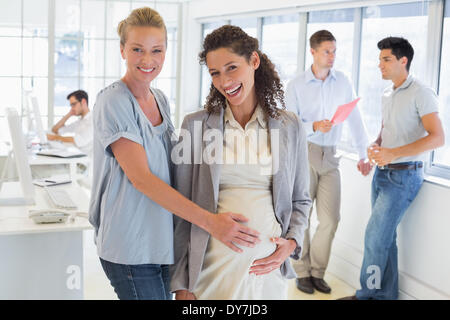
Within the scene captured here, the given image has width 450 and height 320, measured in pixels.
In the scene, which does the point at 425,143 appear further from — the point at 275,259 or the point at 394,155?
the point at 275,259

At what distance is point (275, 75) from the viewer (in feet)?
5.93

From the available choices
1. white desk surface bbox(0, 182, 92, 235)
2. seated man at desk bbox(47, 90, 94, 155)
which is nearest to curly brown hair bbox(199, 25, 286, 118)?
white desk surface bbox(0, 182, 92, 235)

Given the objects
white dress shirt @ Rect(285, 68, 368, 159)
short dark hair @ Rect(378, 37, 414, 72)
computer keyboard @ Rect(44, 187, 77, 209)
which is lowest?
computer keyboard @ Rect(44, 187, 77, 209)

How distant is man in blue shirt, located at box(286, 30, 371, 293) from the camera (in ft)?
12.6

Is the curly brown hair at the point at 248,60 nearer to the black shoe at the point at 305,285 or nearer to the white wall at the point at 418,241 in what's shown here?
the white wall at the point at 418,241

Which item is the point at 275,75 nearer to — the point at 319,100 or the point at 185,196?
the point at 185,196

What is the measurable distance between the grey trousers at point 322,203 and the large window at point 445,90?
676mm

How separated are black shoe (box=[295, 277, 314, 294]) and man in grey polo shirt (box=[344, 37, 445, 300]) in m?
0.37

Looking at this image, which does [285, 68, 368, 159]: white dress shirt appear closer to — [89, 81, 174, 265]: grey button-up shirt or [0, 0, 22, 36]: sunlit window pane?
[89, 81, 174, 265]: grey button-up shirt

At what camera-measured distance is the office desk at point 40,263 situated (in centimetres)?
274

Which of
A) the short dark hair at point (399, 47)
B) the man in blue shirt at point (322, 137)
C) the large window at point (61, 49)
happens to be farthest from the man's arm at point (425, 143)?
the large window at point (61, 49)

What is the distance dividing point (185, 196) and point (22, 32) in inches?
214

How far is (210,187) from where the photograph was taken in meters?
→ 1.68
